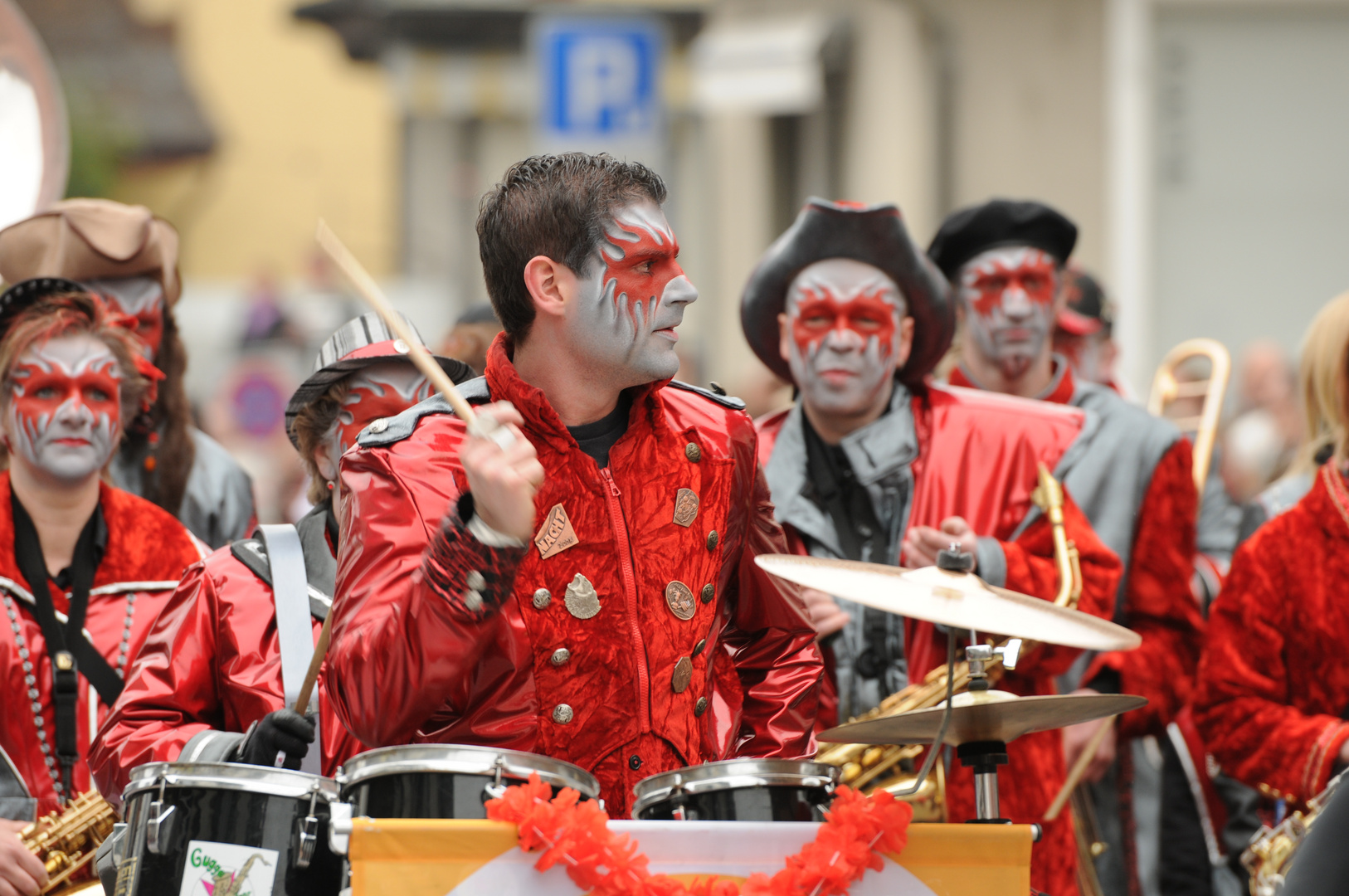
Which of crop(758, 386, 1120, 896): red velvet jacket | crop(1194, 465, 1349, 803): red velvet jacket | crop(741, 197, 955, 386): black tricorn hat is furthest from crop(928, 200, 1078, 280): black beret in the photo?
crop(1194, 465, 1349, 803): red velvet jacket

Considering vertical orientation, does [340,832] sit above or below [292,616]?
Answer: below

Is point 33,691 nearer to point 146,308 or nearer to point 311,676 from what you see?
point 311,676

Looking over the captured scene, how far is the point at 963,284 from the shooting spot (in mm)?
5758

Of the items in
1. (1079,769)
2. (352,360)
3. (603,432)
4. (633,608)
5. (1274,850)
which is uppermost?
(352,360)

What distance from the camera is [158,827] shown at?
308cm

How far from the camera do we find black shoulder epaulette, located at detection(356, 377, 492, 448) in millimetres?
3098

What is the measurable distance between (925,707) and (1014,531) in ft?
2.32

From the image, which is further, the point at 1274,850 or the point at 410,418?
the point at 1274,850

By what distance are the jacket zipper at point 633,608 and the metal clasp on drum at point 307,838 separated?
1.93 feet

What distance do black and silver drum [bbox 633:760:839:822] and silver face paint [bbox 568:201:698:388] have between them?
2.34 feet

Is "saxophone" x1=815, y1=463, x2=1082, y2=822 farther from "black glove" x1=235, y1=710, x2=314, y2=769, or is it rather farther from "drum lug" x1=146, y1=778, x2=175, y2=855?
"drum lug" x1=146, y1=778, x2=175, y2=855

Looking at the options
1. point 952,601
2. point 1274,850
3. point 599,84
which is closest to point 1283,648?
point 1274,850

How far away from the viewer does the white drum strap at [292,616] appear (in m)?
3.74

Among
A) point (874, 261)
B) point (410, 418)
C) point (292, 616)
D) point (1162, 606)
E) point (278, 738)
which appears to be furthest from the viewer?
point (1162, 606)
